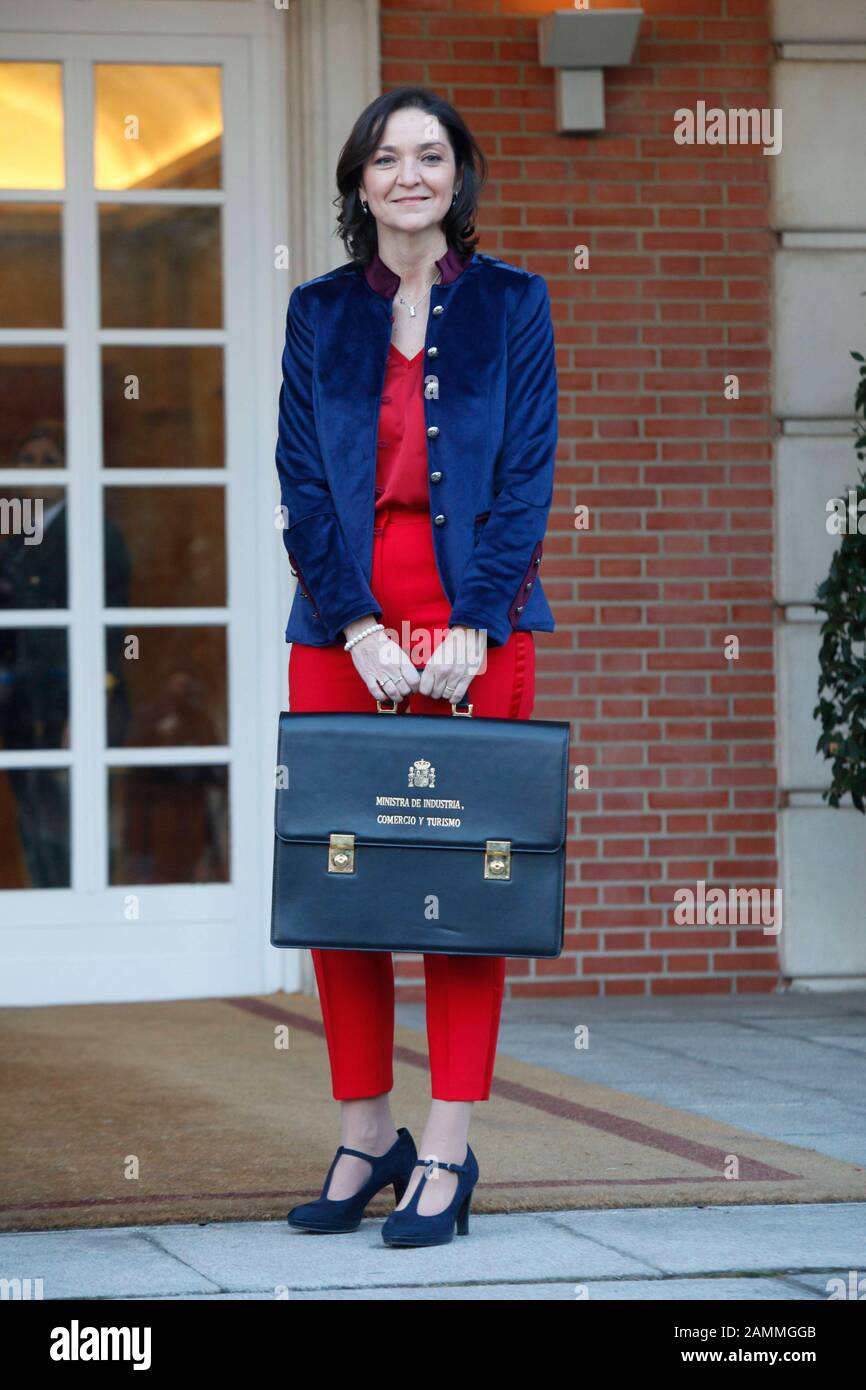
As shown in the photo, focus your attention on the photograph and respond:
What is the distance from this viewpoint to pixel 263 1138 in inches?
153

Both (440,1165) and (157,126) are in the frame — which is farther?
(157,126)

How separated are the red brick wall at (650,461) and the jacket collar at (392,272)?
2.63 metres

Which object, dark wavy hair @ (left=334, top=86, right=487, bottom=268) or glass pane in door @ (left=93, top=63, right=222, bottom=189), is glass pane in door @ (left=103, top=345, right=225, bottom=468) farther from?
dark wavy hair @ (left=334, top=86, right=487, bottom=268)

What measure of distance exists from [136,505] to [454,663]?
3057 millimetres

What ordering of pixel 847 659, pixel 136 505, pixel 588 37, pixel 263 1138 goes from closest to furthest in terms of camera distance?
pixel 263 1138 → pixel 847 659 → pixel 588 37 → pixel 136 505

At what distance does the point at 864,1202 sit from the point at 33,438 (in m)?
3.48

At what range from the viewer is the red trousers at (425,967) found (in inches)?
122

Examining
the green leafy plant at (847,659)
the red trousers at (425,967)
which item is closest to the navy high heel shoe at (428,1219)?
the red trousers at (425,967)

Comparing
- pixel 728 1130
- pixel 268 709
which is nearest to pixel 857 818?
pixel 268 709

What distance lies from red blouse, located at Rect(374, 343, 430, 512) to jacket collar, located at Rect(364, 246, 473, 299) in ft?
0.38

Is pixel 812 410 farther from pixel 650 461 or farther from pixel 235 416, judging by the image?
pixel 235 416

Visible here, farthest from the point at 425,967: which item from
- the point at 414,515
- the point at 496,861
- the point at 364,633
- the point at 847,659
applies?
the point at 847,659

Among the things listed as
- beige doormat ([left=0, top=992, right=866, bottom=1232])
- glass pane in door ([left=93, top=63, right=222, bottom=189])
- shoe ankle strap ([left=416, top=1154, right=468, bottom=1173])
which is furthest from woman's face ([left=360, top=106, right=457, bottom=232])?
glass pane in door ([left=93, top=63, right=222, bottom=189])
